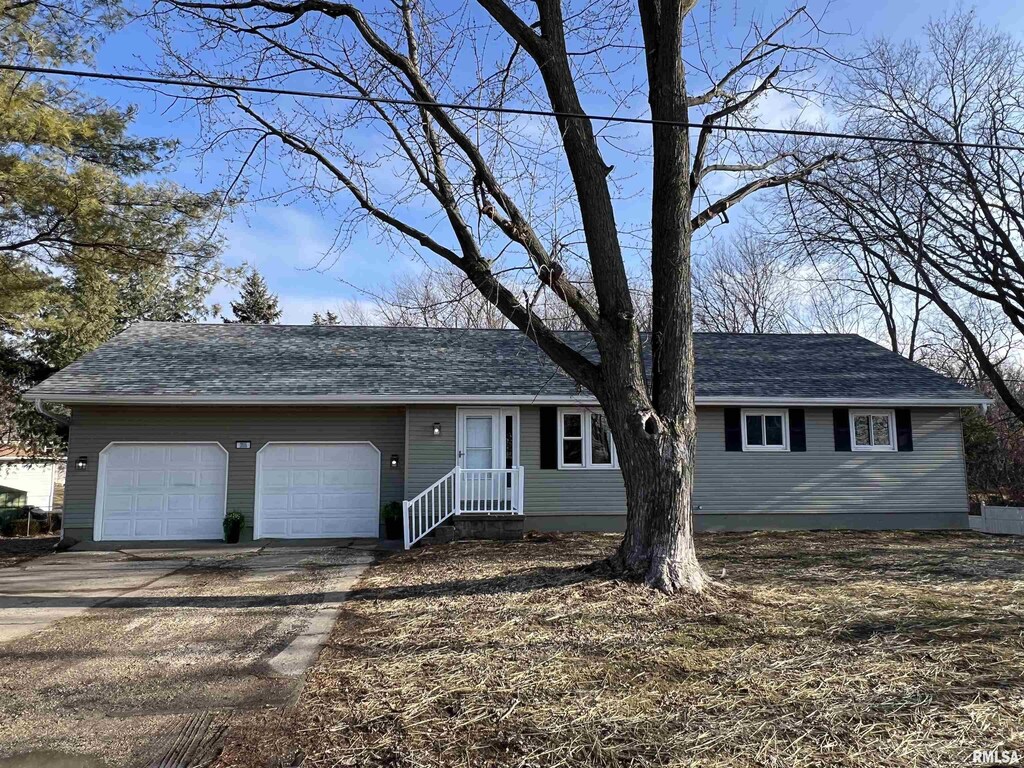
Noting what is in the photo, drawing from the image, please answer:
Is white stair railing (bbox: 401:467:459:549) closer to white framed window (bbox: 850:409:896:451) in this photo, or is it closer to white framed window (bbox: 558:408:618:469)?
white framed window (bbox: 558:408:618:469)

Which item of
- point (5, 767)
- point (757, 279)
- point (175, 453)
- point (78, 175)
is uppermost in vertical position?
point (757, 279)

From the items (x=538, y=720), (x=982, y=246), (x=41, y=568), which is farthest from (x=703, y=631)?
(x=982, y=246)

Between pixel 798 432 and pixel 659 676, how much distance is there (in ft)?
32.1

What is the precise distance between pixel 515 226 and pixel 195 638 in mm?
4815

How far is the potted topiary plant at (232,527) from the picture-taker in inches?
455

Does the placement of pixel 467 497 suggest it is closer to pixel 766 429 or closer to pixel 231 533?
pixel 231 533

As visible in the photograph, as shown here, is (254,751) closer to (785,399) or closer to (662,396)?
(662,396)

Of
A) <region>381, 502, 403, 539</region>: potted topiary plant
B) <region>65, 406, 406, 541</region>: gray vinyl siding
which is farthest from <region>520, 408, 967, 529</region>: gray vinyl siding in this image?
<region>65, 406, 406, 541</region>: gray vinyl siding

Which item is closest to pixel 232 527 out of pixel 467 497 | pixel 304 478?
pixel 304 478

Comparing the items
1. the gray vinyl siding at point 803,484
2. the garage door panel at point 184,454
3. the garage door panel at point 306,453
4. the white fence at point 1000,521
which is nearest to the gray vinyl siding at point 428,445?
the gray vinyl siding at point 803,484

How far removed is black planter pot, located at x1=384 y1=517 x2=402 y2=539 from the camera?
1157 cm

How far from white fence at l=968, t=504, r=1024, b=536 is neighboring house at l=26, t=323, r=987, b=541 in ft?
4.39

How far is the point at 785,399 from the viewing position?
1245 centimetres

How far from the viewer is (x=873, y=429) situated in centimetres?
1307
